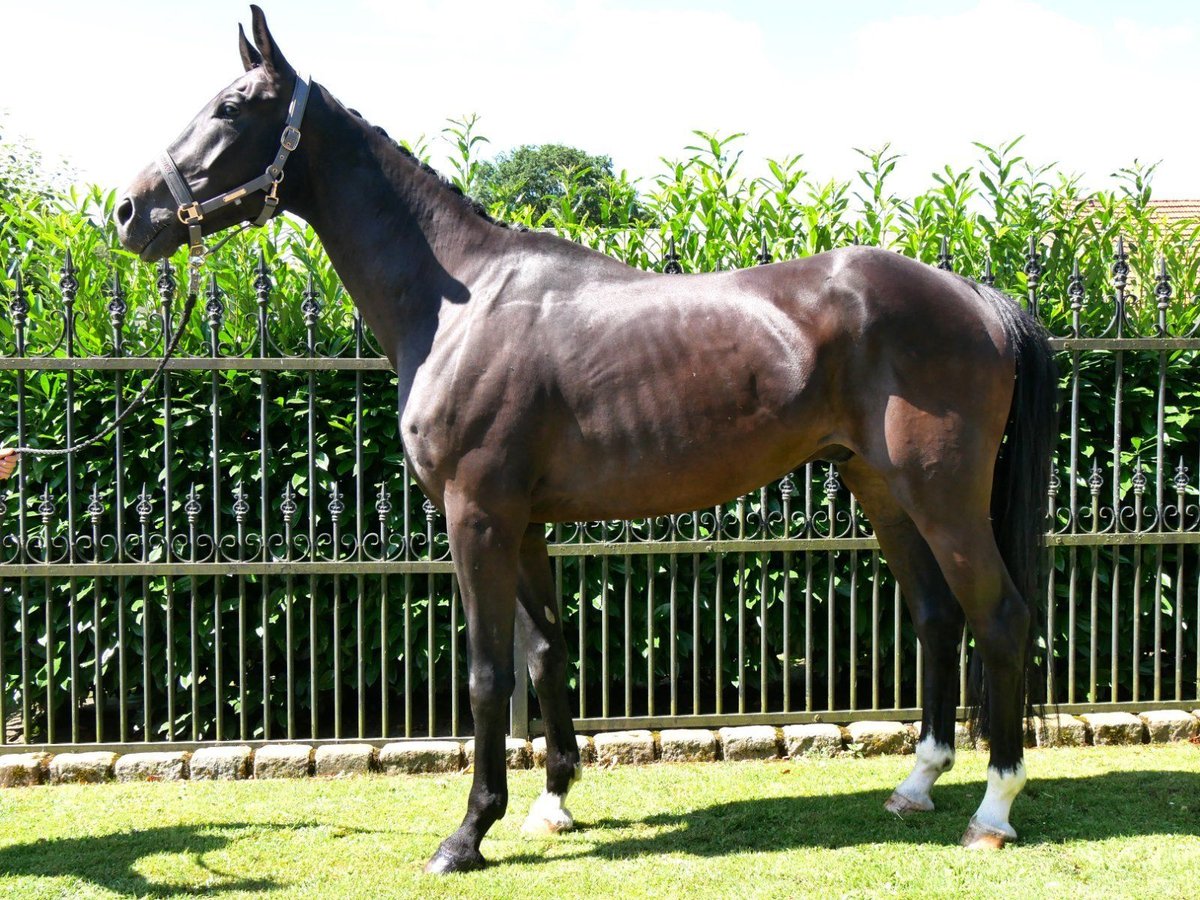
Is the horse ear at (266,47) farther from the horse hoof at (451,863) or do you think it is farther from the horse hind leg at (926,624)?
the horse hoof at (451,863)

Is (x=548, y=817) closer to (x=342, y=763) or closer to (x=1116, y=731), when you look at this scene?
(x=342, y=763)

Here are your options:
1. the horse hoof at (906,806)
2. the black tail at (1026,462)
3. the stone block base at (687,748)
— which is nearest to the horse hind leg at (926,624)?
the horse hoof at (906,806)

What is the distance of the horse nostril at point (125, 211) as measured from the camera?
4074 mm

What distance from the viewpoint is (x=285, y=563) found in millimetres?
5359

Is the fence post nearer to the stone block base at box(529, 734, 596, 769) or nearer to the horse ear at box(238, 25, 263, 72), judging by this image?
the stone block base at box(529, 734, 596, 769)

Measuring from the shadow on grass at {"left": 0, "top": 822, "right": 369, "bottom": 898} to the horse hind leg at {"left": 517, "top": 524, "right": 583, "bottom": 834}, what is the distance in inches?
33.1

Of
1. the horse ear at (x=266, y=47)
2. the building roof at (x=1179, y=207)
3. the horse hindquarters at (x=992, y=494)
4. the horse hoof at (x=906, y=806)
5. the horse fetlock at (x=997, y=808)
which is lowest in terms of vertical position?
the horse hoof at (x=906, y=806)

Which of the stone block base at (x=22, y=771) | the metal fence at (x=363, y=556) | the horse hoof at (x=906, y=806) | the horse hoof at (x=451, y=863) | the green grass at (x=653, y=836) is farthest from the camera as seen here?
the metal fence at (x=363, y=556)

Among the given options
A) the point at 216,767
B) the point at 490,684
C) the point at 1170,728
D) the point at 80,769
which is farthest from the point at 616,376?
the point at 1170,728

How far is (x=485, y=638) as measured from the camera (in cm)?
401

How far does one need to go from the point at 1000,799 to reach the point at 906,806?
1.67 ft

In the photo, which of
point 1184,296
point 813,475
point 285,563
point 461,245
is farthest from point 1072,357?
point 285,563

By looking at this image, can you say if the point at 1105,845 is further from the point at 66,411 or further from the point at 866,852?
the point at 66,411

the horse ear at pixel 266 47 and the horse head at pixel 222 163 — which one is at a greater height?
the horse ear at pixel 266 47
